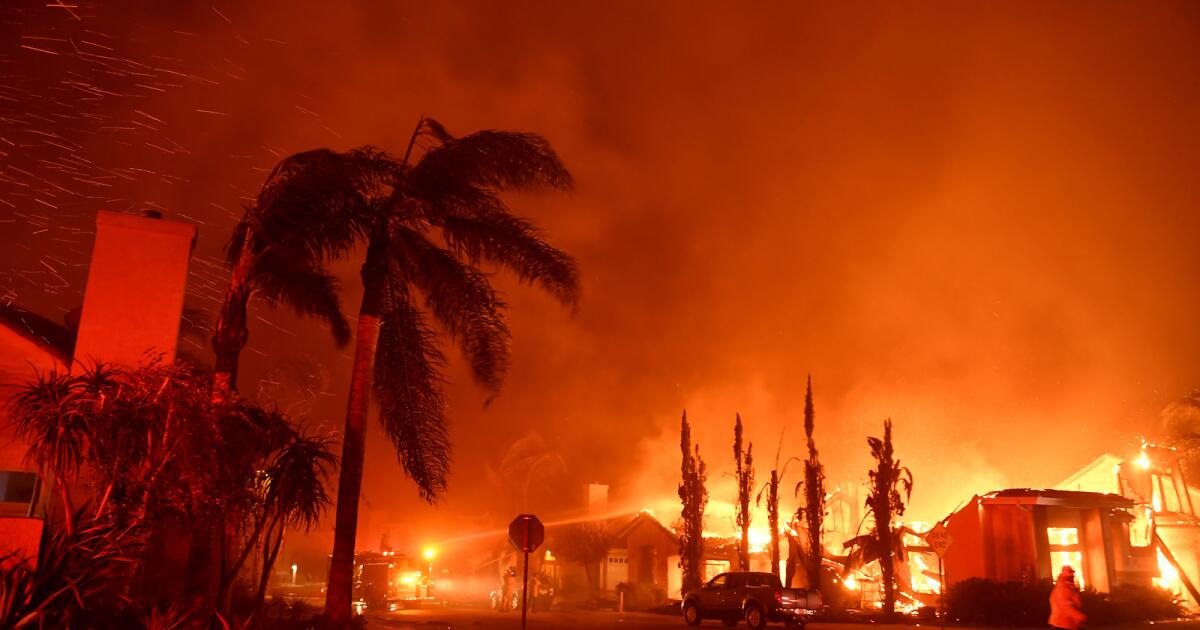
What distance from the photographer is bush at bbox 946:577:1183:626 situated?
1144 inches

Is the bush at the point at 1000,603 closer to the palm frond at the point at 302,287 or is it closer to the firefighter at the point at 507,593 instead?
the firefighter at the point at 507,593

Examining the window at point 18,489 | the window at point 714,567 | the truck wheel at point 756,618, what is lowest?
the truck wheel at point 756,618

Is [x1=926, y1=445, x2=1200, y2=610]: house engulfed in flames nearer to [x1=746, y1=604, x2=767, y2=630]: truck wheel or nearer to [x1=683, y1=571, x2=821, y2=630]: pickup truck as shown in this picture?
[x1=683, y1=571, x2=821, y2=630]: pickup truck

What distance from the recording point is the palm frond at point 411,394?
16.7m

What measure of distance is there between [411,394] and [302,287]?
3.85 metres

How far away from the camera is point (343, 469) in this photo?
15312 millimetres

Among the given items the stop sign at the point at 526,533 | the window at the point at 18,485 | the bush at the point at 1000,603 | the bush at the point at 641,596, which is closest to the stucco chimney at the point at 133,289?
the window at the point at 18,485

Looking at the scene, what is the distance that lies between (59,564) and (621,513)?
4710cm

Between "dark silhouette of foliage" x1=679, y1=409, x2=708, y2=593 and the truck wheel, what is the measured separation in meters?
15.7

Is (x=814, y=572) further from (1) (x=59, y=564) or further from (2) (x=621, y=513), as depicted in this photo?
(1) (x=59, y=564)

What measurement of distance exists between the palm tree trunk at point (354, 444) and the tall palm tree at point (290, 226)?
35.5 inches

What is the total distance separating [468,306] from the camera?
17.1 meters

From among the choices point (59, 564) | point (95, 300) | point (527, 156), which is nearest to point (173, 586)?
point (95, 300)

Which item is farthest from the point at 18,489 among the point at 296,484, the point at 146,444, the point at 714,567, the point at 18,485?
the point at 714,567
